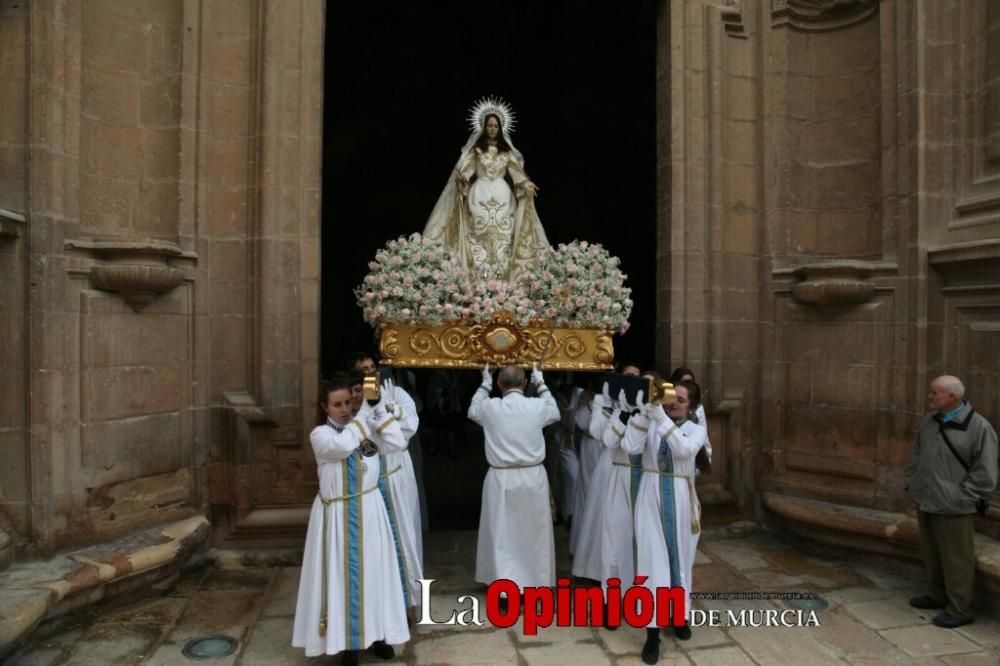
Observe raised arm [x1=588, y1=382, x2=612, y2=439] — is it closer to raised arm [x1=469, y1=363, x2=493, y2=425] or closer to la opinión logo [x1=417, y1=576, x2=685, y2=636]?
raised arm [x1=469, y1=363, x2=493, y2=425]

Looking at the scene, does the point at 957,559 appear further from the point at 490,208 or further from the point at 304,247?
the point at 304,247

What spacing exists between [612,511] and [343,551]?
2.05m

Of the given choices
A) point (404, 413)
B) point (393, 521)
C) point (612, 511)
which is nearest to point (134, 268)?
point (404, 413)

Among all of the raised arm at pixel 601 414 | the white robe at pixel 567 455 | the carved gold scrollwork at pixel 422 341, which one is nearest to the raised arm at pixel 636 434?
the raised arm at pixel 601 414

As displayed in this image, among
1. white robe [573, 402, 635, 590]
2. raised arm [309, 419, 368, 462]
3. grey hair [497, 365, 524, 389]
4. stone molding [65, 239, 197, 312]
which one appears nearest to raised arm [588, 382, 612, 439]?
white robe [573, 402, 635, 590]

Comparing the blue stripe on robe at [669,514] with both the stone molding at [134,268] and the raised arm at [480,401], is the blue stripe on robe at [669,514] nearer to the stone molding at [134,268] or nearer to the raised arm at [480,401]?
the raised arm at [480,401]

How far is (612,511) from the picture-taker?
5.50m

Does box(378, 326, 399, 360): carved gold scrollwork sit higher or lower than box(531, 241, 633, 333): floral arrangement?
lower

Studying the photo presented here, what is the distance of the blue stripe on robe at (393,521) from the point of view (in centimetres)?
483

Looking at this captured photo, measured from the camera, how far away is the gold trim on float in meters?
6.07

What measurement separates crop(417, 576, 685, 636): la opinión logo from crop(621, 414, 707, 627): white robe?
0.18 meters

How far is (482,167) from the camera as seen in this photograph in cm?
698

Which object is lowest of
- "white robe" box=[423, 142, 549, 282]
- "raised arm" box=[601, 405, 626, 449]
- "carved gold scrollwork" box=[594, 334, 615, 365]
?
"raised arm" box=[601, 405, 626, 449]

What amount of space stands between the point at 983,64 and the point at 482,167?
14.0ft
